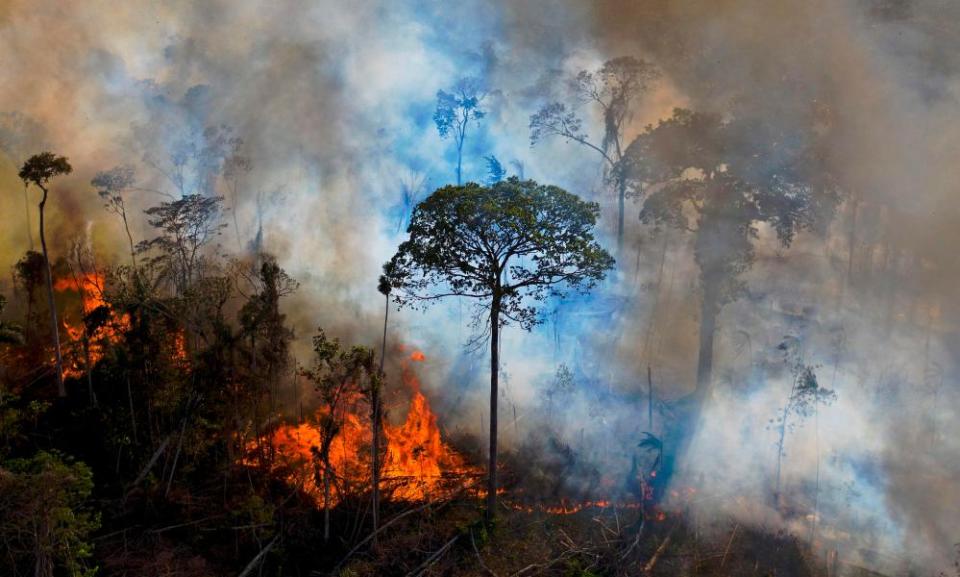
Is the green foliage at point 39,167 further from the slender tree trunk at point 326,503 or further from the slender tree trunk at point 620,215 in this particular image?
the slender tree trunk at point 620,215

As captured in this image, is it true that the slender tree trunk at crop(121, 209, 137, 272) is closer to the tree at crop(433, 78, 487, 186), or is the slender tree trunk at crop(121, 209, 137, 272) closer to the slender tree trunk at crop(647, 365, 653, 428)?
the tree at crop(433, 78, 487, 186)

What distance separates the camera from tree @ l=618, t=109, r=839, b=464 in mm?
28828

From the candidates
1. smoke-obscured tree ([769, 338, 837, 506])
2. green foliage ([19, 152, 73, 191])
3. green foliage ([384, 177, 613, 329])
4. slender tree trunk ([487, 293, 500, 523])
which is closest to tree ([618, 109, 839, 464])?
smoke-obscured tree ([769, 338, 837, 506])

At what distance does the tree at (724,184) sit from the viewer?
1135 inches

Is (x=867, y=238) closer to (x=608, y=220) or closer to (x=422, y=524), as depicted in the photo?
(x=608, y=220)

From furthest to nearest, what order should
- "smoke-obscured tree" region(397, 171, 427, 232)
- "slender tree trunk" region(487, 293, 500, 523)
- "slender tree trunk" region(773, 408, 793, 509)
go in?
1. "smoke-obscured tree" region(397, 171, 427, 232)
2. "slender tree trunk" region(773, 408, 793, 509)
3. "slender tree trunk" region(487, 293, 500, 523)

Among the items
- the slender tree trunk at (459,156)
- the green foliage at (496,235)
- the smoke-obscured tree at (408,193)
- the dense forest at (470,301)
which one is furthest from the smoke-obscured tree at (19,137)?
the green foliage at (496,235)

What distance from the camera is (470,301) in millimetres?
39750

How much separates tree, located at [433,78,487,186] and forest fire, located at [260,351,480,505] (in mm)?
20414

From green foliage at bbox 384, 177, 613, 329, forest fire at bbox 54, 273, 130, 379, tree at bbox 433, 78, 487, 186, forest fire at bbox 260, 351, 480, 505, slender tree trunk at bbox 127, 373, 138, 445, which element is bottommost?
forest fire at bbox 260, 351, 480, 505

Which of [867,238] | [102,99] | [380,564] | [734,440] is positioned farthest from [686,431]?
[102,99]

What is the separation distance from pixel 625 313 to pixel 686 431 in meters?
10.6

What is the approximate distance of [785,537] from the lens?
2277 centimetres

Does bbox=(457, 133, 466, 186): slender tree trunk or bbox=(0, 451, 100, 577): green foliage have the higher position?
bbox=(457, 133, 466, 186): slender tree trunk
